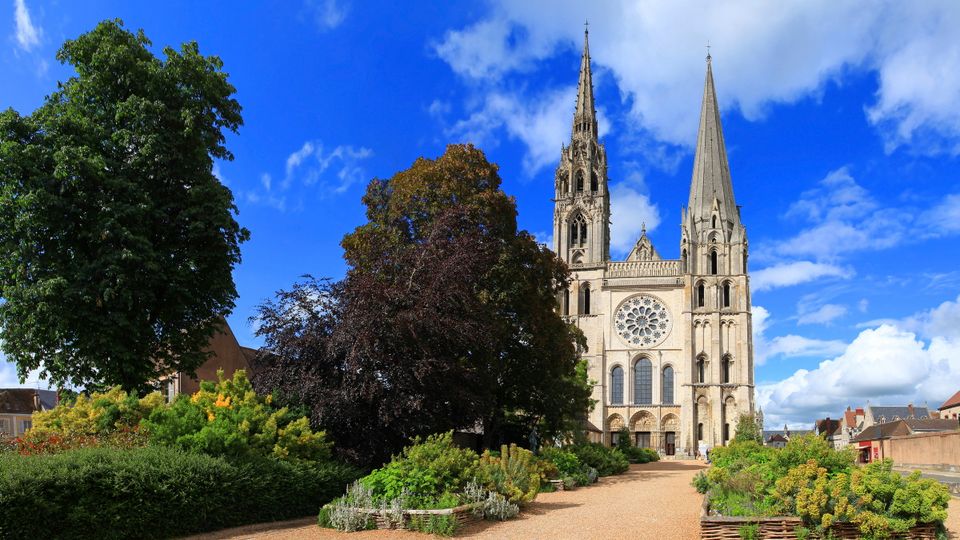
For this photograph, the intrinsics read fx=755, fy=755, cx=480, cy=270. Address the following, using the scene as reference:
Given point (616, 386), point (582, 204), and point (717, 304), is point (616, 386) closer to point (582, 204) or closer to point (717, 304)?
point (717, 304)

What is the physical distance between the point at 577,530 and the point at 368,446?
6.52 meters

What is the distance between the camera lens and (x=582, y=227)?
67688 mm

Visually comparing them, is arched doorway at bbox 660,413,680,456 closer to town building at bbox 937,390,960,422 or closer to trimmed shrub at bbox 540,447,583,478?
town building at bbox 937,390,960,422

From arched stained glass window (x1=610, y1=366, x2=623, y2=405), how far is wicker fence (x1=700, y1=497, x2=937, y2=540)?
5402cm

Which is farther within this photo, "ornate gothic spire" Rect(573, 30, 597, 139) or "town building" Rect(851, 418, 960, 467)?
"ornate gothic spire" Rect(573, 30, 597, 139)

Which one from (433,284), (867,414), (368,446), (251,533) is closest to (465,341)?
(433,284)

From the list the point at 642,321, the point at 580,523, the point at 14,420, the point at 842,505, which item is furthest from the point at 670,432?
the point at 842,505

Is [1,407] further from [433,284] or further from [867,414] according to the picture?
[867,414]

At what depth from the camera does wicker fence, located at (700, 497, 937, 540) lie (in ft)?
35.6

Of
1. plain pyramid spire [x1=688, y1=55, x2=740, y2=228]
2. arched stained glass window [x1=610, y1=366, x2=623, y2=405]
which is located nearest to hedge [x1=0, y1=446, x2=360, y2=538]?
arched stained glass window [x1=610, y1=366, x2=623, y2=405]

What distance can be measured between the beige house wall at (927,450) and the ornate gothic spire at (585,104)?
125 feet

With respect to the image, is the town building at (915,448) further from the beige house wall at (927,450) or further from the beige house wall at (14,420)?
the beige house wall at (14,420)

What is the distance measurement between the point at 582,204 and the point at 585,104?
1148 centimetres

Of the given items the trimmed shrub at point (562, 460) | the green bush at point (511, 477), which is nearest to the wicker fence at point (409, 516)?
the green bush at point (511, 477)
